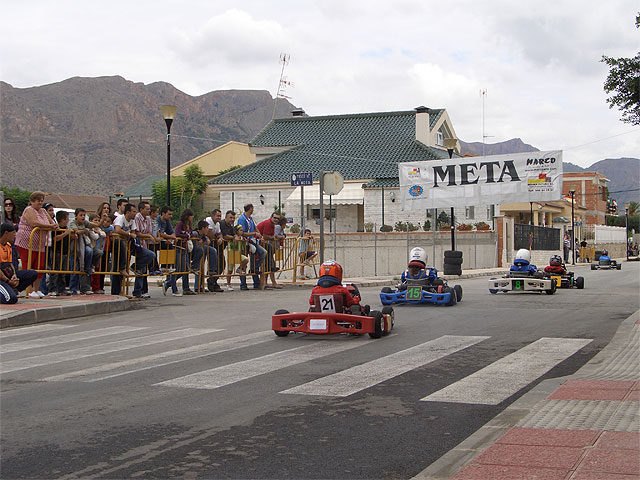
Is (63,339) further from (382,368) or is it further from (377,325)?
(382,368)

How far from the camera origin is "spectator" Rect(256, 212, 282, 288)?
2236 cm

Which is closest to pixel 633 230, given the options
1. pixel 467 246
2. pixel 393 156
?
pixel 393 156

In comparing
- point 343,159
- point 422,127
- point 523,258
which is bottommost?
point 523,258

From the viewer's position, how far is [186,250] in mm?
18750

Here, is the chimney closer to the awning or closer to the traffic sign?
the awning

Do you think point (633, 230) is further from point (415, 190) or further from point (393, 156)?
point (415, 190)

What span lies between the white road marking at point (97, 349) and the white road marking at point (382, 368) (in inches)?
127

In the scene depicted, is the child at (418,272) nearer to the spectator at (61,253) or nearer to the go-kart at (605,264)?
the spectator at (61,253)

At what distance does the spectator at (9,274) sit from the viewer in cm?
1382

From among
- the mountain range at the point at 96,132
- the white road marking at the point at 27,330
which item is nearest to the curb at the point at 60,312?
the white road marking at the point at 27,330

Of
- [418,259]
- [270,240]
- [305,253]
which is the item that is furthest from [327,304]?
[305,253]

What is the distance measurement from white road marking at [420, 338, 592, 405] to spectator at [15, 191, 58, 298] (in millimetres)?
9526

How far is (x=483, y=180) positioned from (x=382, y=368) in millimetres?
23218

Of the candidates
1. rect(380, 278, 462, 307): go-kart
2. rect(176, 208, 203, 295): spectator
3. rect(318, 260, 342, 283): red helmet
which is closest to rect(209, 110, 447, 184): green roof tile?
rect(176, 208, 203, 295): spectator
